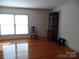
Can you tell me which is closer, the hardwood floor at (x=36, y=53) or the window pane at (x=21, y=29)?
the hardwood floor at (x=36, y=53)

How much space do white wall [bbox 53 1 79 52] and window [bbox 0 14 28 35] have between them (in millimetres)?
2816

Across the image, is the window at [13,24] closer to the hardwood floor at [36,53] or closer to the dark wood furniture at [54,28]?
the dark wood furniture at [54,28]

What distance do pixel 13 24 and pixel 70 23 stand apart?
397 cm

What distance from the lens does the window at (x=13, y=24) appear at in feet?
21.4

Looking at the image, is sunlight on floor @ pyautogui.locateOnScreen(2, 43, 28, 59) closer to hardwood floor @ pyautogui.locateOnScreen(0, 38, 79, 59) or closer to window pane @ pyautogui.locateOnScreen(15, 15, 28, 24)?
hardwood floor @ pyautogui.locateOnScreen(0, 38, 79, 59)

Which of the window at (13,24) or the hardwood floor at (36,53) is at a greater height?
the window at (13,24)

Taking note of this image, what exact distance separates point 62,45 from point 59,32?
3.34ft

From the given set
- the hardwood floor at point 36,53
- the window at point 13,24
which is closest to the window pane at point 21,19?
the window at point 13,24

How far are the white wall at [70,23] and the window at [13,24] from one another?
2816 mm

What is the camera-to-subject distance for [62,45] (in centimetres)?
511

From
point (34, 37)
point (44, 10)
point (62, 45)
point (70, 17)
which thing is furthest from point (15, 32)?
point (70, 17)

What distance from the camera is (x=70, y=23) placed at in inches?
181

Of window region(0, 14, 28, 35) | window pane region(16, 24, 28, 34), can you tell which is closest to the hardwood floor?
window region(0, 14, 28, 35)

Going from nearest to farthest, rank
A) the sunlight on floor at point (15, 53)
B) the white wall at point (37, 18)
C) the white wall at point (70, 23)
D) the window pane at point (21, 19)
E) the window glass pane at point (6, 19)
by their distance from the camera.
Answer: the sunlight on floor at point (15, 53), the white wall at point (70, 23), the window glass pane at point (6, 19), the white wall at point (37, 18), the window pane at point (21, 19)
